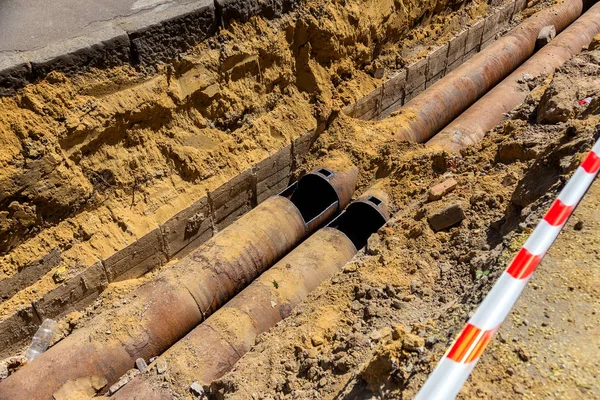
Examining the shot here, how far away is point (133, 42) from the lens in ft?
15.2

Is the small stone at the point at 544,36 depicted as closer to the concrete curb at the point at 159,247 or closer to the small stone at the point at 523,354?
the concrete curb at the point at 159,247

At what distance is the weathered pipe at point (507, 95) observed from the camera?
6.47 m

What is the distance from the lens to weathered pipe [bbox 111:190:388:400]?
3.97 m

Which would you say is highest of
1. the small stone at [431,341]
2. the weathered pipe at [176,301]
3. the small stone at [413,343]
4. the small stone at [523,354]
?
the small stone at [523,354]

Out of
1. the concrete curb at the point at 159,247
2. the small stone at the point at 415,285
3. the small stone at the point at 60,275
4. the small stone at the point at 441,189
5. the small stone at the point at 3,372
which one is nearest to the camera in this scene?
the small stone at the point at 415,285

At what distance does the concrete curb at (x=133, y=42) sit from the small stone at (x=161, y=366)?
8.81 ft

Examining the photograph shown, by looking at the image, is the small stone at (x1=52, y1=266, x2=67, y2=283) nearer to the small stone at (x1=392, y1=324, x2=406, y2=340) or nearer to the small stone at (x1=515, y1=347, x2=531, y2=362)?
the small stone at (x1=392, y1=324, x2=406, y2=340)

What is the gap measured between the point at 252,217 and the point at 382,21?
4.04m

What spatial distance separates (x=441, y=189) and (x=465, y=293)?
5.57ft

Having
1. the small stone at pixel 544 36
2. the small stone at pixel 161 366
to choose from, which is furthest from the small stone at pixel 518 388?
the small stone at pixel 544 36

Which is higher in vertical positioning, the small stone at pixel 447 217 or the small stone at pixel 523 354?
the small stone at pixel 523 354

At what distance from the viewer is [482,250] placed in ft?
12.8

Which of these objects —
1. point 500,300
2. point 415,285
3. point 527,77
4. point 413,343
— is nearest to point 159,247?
point 415,285

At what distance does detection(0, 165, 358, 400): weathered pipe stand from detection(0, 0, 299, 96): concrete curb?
202 cm
